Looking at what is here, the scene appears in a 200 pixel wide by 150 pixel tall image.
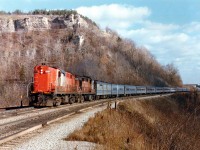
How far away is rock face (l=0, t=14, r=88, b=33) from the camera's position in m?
171

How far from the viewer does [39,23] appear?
568 ft

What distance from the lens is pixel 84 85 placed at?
1661 inches

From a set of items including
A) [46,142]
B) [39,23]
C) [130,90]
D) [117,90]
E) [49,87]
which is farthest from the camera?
[39,23]

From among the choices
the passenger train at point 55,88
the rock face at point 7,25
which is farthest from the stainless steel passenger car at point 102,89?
the rock face at point 7,25

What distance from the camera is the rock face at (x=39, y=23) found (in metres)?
171

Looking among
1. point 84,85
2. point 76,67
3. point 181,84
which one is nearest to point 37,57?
point 76,67

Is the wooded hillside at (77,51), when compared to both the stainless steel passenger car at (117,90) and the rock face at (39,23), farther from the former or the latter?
the stainless steel passenger car at (117,90)

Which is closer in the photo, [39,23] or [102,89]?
[102,89]

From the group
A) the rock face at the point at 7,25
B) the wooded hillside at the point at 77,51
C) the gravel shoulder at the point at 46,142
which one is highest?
the rock face at the point at 7,25

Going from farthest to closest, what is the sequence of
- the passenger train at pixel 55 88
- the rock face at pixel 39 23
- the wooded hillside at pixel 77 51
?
the rock face at pixel 39 23 → the wooded hillside at pixel 77 51 → the passenger train at pixel 55 88

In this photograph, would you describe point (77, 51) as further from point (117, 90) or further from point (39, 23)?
point (117, 90)

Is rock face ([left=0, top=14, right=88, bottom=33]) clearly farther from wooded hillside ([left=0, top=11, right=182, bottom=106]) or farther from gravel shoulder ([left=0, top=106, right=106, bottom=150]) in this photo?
gravel shoulder ([left=0, top=106, right=106, bottom=150])

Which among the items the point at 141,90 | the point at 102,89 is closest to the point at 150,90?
the point at 141,90

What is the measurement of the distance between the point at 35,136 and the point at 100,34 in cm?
15134
